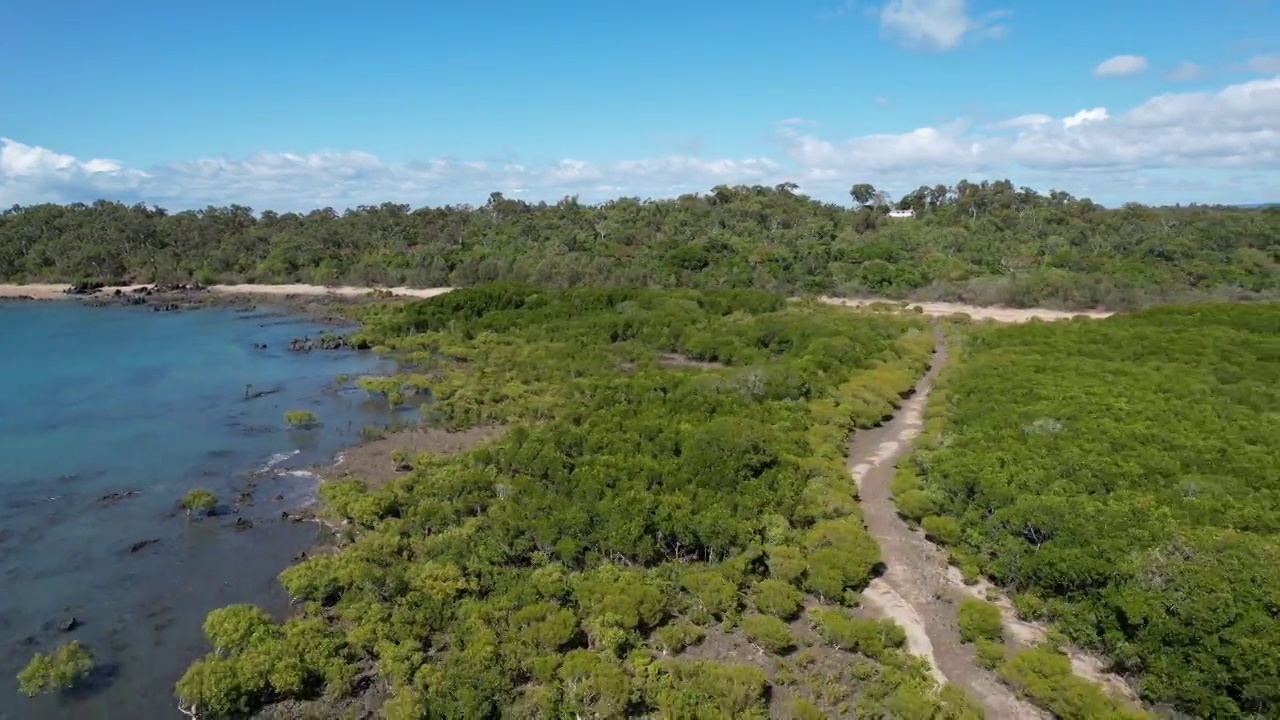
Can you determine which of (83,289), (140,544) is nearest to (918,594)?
(140,544)

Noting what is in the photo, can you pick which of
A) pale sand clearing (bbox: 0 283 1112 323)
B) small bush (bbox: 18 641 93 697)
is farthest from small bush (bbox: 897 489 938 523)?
pale sand clearing (bbox: 0 283 1112 323)

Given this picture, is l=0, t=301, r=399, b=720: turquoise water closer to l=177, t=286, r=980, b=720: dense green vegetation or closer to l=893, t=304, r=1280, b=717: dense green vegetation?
l=177, t=286, r=980, b=720: dense green vegetation

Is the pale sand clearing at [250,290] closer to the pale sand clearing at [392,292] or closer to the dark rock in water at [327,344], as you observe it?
the pale sand clearing at [392,292]

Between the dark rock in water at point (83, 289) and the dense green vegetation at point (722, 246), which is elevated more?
the dense green vegetation at point (722, 246)

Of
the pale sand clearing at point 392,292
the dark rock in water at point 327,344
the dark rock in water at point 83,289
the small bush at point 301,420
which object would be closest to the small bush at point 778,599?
the small bush at point 301,420

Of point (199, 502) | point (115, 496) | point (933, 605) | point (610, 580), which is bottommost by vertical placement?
point (115, 496)

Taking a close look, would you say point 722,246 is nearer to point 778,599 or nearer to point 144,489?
point 144,489

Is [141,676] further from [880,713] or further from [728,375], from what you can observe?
[728,375]
